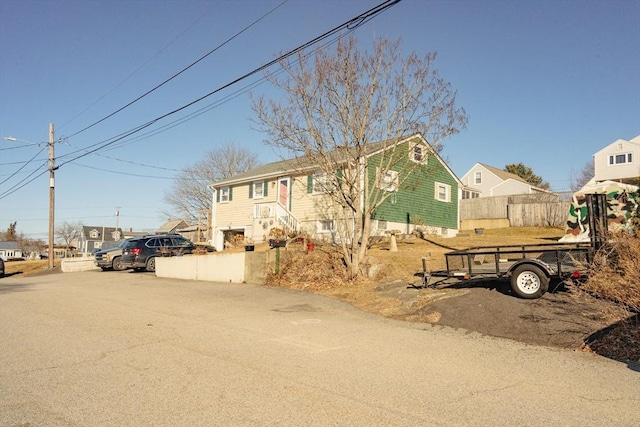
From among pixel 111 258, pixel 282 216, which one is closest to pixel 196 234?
pixel 111 258

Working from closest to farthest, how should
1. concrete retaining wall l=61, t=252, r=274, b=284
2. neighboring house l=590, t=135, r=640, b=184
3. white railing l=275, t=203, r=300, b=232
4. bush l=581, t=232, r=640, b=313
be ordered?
bush l=581, t=232, r=640, b=313 < concrete retaining wall l=61, t=252, r=274, b=284 < white railing l=275, t=203, r=300, b=232 < neighboring house l=590, t=135, r=640, b=184

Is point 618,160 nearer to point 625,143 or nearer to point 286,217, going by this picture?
point 625,143

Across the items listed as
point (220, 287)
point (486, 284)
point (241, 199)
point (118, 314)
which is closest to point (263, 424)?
point (118, 314)

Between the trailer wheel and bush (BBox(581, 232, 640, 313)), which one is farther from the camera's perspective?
the trailer wheel

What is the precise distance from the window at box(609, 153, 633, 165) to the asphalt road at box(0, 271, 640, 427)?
4897 centimetres

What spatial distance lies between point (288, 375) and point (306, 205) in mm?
20357

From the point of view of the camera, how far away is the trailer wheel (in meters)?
10.0

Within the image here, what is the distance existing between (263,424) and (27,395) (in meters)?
2.86

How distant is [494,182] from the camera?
188 ft

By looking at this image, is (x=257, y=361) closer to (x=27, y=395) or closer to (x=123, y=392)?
(x=123, y=392)

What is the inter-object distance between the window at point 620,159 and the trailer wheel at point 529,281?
47.4m

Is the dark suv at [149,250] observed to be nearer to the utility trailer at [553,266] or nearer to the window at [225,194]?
the window at [225,194]

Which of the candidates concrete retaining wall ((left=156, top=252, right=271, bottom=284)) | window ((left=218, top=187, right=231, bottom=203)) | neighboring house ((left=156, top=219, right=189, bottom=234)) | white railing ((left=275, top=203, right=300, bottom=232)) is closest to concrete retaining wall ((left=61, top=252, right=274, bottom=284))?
concrete retaining wall ((left=156, top=252, right=271, bottom=284))

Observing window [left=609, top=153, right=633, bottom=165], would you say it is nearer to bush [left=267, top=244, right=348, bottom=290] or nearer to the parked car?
bush [left=267, top=244, right=348, bottom=290]
